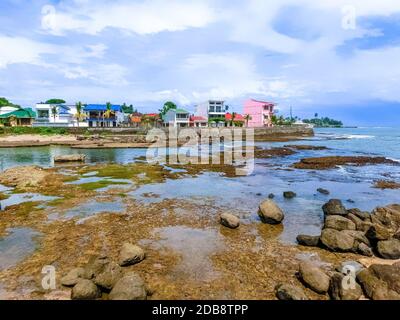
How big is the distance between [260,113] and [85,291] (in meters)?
115

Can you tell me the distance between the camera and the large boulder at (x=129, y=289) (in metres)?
11.1

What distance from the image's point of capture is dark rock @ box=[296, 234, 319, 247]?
54.1 feet

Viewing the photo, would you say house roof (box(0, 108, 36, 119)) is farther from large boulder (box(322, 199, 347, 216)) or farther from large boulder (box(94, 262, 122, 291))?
large boulder (box(322, 199, 347, 216))

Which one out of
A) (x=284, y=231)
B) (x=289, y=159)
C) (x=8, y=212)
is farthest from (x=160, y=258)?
(x=289, y=159)

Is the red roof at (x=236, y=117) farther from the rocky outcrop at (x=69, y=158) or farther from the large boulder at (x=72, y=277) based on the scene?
the large boulder at (x=72, y=277)

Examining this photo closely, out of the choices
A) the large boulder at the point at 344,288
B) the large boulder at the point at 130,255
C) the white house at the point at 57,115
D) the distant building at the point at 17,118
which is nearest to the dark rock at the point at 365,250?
the large boulder at the point at 344,288

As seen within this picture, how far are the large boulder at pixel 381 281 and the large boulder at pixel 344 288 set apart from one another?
0.35 m

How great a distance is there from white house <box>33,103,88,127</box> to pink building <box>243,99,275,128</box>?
206 ft

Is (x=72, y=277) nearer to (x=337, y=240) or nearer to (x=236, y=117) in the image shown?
(x=337, y=240)

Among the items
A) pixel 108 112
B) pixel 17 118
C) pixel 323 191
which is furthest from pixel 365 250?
pixel 17 118

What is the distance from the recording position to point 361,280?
482 inches

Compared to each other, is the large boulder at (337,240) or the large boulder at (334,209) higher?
the large boulder at (334,209)

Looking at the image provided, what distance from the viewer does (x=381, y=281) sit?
39.0ft

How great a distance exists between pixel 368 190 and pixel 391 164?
22.1 m
